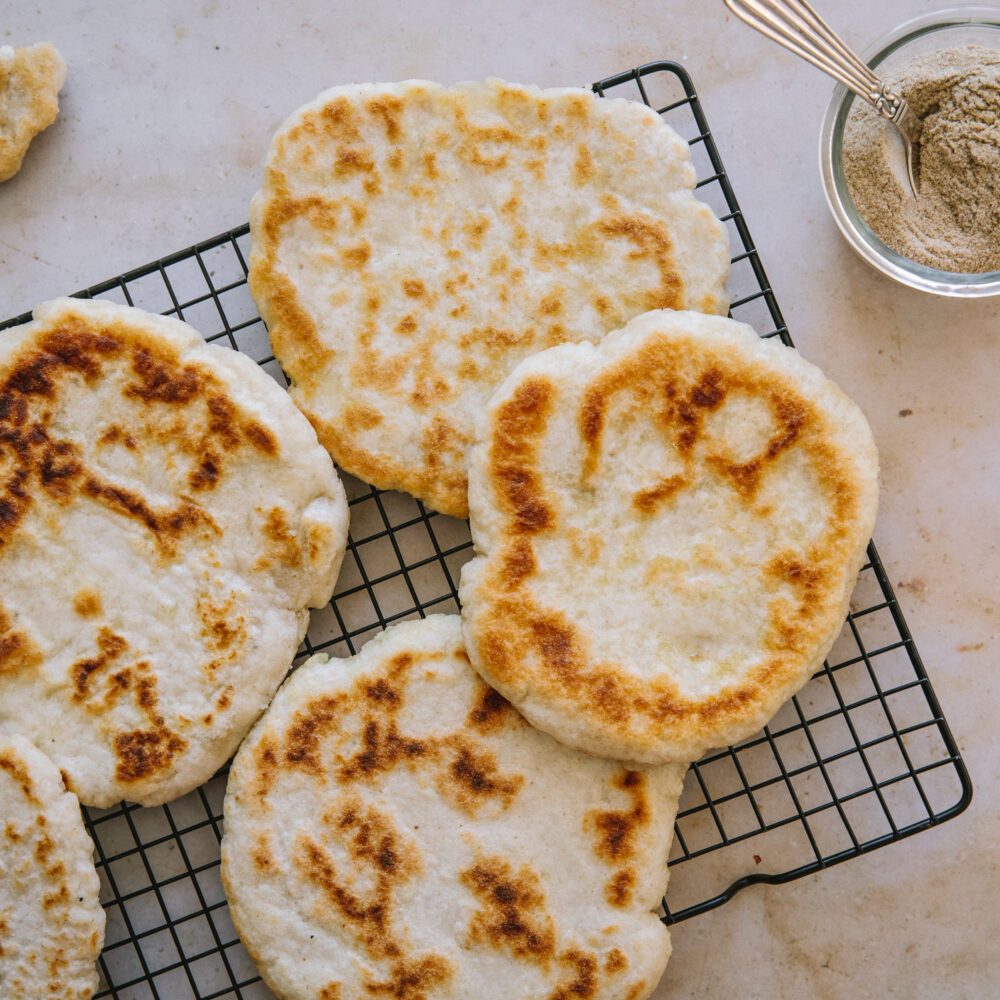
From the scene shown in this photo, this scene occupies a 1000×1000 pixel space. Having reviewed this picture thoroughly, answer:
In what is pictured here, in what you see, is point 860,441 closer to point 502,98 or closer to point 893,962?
point 502,98

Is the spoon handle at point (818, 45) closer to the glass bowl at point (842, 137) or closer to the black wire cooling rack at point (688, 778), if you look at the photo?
the glass bowl at point (842, 137)

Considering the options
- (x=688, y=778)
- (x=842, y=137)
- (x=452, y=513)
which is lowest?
(x=688, y=778)

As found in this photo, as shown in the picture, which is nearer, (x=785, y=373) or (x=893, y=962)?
(x=785, y=373)

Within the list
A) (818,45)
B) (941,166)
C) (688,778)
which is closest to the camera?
(818,45)

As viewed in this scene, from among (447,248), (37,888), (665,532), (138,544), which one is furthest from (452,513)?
(37,888)

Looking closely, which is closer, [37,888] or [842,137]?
[37,888]

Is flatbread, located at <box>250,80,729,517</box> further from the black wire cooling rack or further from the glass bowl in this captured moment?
the glass bowl

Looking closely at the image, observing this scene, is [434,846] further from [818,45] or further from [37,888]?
[818,45]

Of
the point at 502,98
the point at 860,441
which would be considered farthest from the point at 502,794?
the point at 502,98
